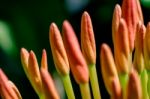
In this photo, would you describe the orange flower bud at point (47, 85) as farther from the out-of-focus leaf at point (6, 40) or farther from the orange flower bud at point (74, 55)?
the out-of-focus leaf at point (6, 40)

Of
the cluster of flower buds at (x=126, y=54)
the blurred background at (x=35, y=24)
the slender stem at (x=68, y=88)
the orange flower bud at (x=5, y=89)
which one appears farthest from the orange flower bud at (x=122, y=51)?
the blurred background at (x=35, y=24)

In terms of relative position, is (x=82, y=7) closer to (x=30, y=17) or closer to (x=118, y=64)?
(x=30, y=17)

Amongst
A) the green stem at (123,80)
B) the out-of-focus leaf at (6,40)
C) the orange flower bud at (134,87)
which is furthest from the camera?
the out-of-focus leaf at (6,40)

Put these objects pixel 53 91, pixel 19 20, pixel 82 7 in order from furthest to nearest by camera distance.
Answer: pixel 82 7, pixel 19 20, pixel 53 91

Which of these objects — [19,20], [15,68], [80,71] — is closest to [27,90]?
[15,68]

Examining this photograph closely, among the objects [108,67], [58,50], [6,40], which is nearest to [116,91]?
[108,67]

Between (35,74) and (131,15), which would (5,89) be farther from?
(131,15)
